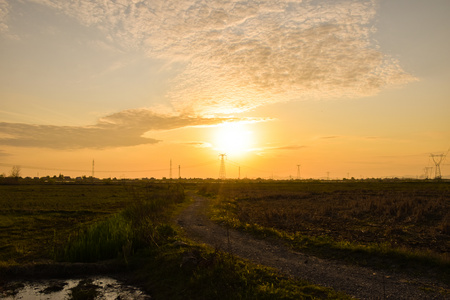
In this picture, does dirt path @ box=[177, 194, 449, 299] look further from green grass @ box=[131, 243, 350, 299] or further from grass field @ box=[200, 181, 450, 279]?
grass field @ box=[200, 181, 450, 279]

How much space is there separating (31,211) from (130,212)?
19707 millimetres

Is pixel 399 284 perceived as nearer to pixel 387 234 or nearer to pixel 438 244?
pixel 438 244

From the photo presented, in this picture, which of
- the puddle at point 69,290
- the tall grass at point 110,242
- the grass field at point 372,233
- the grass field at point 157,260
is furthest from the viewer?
the tall grass at point 110,242

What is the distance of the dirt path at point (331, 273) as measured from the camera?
10.7 meters

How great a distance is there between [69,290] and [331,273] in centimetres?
1113

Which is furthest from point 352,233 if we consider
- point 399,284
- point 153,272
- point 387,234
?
point 153,272

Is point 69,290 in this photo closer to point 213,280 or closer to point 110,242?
point 110,242

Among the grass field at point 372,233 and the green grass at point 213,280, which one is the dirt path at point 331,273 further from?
the grass field at point 372,233

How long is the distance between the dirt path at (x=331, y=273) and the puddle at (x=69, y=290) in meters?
4.37

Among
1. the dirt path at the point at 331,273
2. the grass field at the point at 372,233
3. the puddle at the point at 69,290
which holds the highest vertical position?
the grass field at the point at 372,233

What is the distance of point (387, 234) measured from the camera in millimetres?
21297

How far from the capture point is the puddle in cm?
1259

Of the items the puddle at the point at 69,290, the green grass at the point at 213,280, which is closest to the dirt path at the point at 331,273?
the green grass at the point at 213,280

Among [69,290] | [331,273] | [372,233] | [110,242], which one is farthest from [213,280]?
[372,233]
